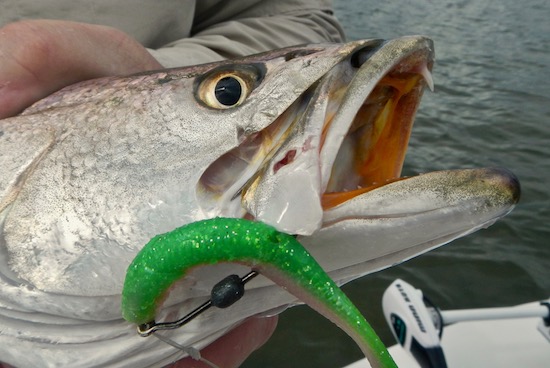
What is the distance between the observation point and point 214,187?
112cm

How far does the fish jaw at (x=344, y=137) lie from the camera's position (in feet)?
3.25

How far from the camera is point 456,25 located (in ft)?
47.8

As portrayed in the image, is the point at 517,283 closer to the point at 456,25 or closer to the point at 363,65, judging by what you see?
the point at 363,65

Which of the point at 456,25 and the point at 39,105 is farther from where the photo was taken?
the point at 456,25

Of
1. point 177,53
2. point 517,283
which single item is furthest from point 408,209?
point 517,283

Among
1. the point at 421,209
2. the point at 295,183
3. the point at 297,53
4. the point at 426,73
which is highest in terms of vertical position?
the point at 297,53

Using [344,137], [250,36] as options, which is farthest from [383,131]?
[250,36]

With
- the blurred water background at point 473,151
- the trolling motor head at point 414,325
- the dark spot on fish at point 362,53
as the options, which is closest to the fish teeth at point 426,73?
the dark spot on fish at point 362,53

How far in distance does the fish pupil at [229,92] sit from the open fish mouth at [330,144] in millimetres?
119

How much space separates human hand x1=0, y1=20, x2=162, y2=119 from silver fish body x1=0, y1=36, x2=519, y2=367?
16 cm

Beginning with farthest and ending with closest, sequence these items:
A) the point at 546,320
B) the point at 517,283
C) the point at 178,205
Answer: the point at 517,283 → the point at 546,320 → the point at 178,205

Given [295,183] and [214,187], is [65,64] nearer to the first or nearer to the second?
[214,187]

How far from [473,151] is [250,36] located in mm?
6054

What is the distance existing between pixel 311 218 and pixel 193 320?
413 millimetres
